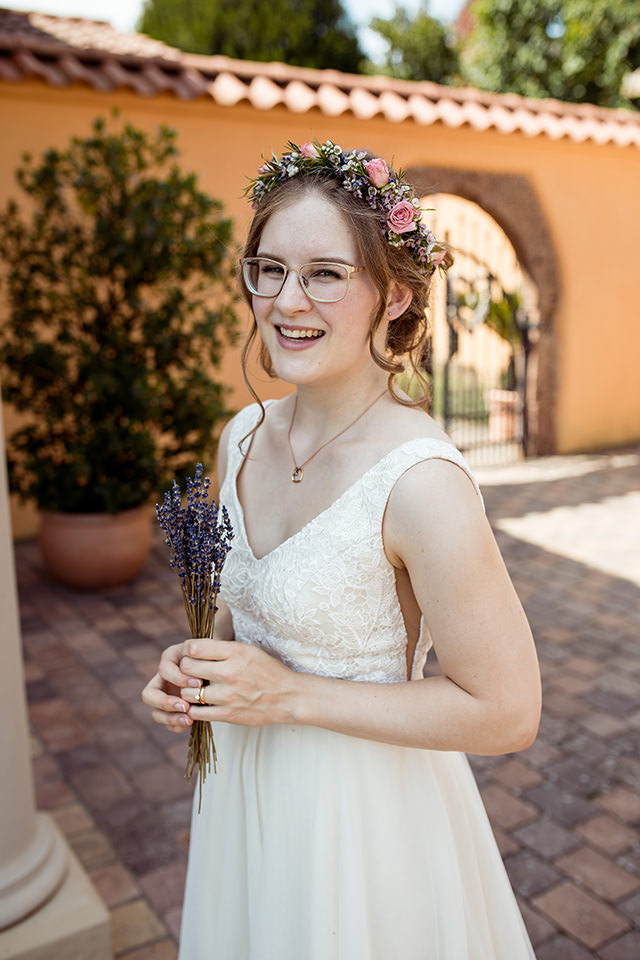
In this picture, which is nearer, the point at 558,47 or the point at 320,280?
the point at 320,280

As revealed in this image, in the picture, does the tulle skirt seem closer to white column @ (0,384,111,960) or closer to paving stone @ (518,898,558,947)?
white column @ (0,384,111,960)

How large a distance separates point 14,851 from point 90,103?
553 cm

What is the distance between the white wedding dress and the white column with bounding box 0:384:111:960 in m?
0.77

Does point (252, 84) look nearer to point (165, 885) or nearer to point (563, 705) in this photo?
point (563, 705)

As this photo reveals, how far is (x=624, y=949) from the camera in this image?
7.97 feet

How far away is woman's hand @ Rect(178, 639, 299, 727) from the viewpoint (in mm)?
1296

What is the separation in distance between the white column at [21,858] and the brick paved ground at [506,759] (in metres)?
0.33

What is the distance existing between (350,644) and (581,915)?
5.78 feet

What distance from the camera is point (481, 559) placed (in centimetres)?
122

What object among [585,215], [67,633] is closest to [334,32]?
[585,215]

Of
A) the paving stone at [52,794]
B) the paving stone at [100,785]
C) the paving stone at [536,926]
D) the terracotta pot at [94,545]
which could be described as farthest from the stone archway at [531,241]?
the paving stone at [536,926]

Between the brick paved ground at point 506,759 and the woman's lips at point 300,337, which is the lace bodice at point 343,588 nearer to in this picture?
the woman's lips at point 300,337

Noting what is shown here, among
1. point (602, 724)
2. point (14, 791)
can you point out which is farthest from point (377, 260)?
point (602, 724)

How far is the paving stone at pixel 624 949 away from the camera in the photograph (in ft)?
7.87
